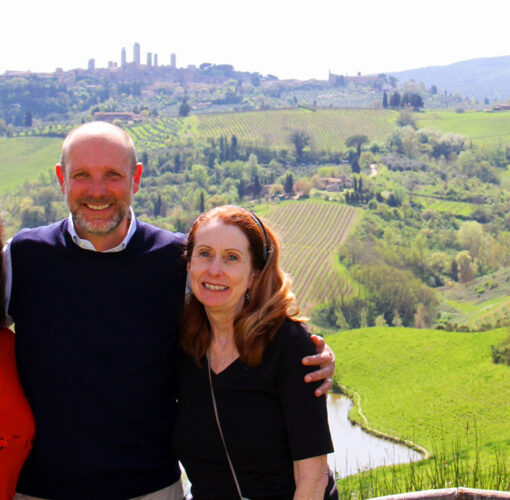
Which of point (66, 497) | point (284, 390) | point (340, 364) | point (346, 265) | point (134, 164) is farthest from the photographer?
point (346, 265)

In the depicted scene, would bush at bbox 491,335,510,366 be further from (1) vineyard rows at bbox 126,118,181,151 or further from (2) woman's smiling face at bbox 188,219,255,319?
(1) vineyard rows at bbox 126,118,181,151

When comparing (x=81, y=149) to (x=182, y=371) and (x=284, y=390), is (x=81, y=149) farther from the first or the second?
(x=284, y=390)

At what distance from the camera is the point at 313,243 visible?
69188 millimetres

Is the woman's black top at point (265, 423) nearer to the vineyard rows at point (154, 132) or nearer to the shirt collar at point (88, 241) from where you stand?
the shirt collar at point (88, 241)

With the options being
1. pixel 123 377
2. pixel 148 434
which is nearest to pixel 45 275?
pixel 123 377

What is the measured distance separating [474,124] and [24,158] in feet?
231

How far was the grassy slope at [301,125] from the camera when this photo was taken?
4451 inches

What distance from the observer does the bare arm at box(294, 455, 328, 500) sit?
2186 mm

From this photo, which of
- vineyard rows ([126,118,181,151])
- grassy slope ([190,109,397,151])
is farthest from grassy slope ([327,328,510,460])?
grassy slope ([190,109,397,151])

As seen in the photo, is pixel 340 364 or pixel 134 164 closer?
pixel 134 164

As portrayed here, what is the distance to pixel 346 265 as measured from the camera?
63.9 metres

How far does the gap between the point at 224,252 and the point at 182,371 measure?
439 mm

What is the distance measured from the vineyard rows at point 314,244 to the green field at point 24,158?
31.1 m

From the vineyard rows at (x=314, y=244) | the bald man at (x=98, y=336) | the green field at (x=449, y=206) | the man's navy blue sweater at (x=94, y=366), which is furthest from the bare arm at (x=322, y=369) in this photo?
the green field at (x=449, y=206)
